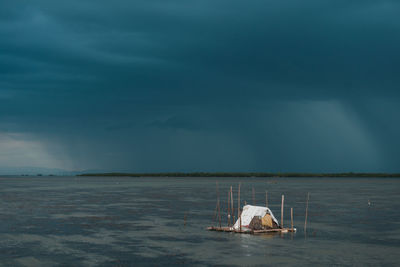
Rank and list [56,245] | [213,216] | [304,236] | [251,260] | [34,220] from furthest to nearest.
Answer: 1. [213,216]
2. [34,220]
3. [304,236]
4. [56,245]
5. [251,260]

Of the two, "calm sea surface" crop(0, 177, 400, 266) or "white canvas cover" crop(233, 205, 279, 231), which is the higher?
"white canvas cover" crop(233, 205, 279, 231)

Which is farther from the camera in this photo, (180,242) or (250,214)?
(250,214)

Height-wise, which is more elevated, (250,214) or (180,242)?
(250,214)

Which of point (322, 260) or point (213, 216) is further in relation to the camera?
point (213, 216)

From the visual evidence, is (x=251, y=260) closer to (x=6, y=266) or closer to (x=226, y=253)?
(x=226, y=253)

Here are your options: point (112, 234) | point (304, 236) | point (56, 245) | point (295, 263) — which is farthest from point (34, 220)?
point (295, 263)

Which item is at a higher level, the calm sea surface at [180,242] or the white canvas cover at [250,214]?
the white canvas cover at [250,214]

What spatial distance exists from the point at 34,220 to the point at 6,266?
56.0 ft

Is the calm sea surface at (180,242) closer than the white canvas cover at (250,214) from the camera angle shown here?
Yes

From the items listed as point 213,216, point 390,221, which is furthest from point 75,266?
point 390,221

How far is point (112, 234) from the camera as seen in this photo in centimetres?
2816

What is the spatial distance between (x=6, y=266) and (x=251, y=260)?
31.6ft

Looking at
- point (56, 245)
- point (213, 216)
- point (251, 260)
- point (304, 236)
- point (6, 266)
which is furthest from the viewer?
point (213, 216)

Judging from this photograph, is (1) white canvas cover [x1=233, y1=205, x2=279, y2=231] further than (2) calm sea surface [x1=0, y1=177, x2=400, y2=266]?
Yes
